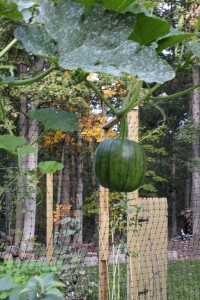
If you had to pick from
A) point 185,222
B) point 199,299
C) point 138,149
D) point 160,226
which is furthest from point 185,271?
point 185,222

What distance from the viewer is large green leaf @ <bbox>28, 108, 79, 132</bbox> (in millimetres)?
510

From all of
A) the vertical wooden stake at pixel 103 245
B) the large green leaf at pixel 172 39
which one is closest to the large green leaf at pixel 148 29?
the large green leaf at pixel 172 39

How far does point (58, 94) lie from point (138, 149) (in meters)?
5.73

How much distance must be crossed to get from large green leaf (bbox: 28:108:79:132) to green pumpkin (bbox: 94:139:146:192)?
6 centimetres

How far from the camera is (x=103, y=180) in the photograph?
0.52m

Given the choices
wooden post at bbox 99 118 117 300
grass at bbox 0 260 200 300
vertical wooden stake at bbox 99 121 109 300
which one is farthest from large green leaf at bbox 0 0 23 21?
vertical wooden stake at bbox 99 121 109 300

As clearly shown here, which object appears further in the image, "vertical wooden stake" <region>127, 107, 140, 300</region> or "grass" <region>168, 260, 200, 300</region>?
"grass" <region>168, 260, 200, 300</region>

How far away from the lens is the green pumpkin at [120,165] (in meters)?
0.51

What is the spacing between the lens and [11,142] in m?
0.47

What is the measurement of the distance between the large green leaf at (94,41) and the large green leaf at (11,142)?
174 millimetres

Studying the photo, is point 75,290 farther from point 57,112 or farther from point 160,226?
point 57,112

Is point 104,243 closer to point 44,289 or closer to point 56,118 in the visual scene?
point 44,289

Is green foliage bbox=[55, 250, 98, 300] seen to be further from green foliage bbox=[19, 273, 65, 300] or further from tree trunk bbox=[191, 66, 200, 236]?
tree trunk bbox=[191, 66, 200, 236]

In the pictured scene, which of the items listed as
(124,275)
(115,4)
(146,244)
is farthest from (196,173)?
(115,4)
